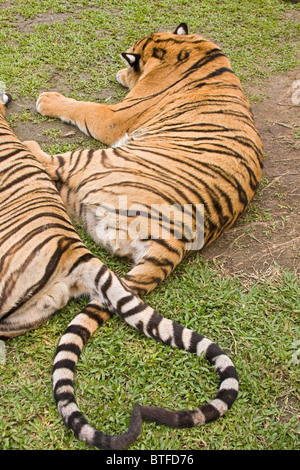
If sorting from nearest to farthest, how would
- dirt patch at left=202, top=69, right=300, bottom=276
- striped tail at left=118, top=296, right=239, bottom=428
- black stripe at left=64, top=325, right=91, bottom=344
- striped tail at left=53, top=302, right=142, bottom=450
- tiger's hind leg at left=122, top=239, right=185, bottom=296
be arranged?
striped tail at left=53, top=302, right=142, bottom=450 < striped tail at left=118, top=296, right=239, bottom=428 < black stripe at left=64, top=325, right=91, bottom=344 < tiger's hind leg at left=122, top=239, right=185, bottom=296 < dirt patch at left=202, top=69, right=300, bottom=276

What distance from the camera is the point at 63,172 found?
3914 mm

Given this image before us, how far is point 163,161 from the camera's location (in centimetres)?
381

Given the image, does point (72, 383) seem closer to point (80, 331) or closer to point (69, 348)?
point (69, 348)

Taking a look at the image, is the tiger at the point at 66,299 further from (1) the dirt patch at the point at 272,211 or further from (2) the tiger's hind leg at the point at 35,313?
(1) the dirt patch at the point at 272,211

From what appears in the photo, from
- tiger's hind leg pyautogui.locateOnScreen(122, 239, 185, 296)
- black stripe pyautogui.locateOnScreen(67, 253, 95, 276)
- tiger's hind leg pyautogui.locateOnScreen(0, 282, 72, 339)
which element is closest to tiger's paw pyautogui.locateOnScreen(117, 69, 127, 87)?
tiger's hind leg pyautogui.locateOnScreen(122, 239, 185, 296)

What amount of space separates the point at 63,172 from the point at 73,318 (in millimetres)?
1309

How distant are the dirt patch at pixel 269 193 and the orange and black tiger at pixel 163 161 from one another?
0.18 metres

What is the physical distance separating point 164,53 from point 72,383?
3528mm

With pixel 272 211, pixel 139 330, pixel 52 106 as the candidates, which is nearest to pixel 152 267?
pixel 139 330

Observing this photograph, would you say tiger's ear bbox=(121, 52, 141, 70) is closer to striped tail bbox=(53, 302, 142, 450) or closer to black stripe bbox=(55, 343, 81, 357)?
striped tail bbox=(53, 302, 142, 450)

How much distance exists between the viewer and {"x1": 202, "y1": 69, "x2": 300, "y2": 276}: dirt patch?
3.84 metres

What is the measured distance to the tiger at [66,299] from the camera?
2678mm
